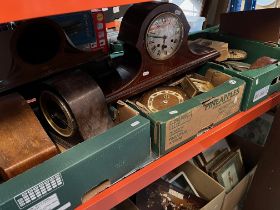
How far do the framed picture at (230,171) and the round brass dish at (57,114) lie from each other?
29.7 inches

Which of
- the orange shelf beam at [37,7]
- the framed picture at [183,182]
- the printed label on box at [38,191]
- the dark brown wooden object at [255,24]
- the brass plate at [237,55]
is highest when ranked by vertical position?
the orange shelf beam at [37,7]

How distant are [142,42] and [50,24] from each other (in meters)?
0.25

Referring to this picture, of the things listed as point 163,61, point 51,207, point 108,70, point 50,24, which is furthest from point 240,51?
point 51,207

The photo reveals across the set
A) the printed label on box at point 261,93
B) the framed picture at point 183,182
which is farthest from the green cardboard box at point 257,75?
the framed picture at point 183,182

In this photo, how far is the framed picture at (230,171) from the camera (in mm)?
1170

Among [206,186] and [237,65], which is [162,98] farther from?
[206,186]

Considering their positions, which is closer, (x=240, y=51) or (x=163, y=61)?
(x=163, y=61)

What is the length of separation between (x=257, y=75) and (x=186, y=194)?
552 millimetres

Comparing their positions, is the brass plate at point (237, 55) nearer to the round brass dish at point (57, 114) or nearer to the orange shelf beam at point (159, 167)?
the orange shelf beam at point (159, 167)

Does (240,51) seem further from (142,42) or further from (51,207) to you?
(51,207)

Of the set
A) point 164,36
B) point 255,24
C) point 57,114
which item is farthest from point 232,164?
point 57,114

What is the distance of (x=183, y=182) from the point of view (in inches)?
47.4

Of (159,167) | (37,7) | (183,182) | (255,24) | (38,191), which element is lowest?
(183,182)

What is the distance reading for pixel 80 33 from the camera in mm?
992
